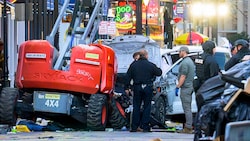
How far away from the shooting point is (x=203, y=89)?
10.1 m

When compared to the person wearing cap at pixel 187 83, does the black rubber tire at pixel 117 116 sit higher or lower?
lower

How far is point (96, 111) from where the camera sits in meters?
15.7

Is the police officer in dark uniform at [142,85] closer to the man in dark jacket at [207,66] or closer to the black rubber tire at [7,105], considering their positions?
the man in dark jacket at [207,66]

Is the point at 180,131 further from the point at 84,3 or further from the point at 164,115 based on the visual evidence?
the point at 84,3

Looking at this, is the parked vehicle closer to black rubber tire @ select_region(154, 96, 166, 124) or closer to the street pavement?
the street pavement

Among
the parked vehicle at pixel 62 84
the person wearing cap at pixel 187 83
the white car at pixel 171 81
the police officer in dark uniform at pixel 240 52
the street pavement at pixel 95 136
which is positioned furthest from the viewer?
the white car at pixel 171 81

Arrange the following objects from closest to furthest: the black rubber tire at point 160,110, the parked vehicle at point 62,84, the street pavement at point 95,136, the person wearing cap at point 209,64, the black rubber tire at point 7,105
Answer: the street pavement at point 95,136
the person wearing cap at point 209,64
the black rubber tire at point 7,105
the parked vehicle at point 62,84
the black rubber tire at point 160,110

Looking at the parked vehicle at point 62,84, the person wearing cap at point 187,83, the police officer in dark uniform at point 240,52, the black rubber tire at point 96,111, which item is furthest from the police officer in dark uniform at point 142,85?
the police officer in dark uniform at point 240,52

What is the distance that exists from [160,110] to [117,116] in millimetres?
1510

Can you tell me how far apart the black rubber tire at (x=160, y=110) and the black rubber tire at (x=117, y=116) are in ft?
3.13

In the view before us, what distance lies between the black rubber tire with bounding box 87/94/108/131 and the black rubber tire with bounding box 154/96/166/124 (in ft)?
6.46

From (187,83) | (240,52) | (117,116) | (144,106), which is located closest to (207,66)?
(240,52)

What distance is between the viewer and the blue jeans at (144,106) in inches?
627

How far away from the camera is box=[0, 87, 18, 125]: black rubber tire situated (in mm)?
15609
